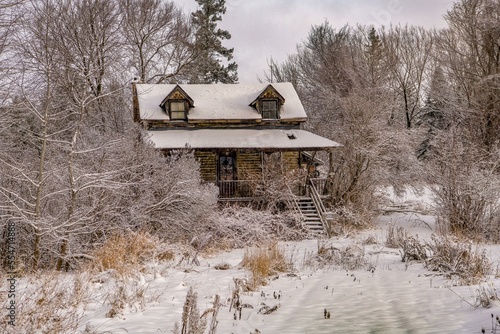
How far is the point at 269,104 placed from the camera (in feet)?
92.7

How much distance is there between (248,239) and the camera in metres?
20.1

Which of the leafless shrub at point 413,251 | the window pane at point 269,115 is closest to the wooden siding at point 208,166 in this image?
the window pane at point 269,115

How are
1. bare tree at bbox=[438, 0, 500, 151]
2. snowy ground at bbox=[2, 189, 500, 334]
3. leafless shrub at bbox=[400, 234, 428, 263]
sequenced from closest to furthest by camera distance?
snowy ground at bbox=[2, 189, 500, 334], leafless shrub at bbox=[400, 234, 428, 263], bare tree at bbox=[438, 0, 500, 151]

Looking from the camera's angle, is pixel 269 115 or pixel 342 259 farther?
pixel 269 115

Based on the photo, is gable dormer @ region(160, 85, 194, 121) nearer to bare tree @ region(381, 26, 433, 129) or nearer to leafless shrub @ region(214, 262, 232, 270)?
leafless shrub @ region(214, 262, 232, 270)

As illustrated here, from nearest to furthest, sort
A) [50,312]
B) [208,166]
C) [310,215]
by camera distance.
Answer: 1. [50,312]
2. [310,215]
3. [208,166]

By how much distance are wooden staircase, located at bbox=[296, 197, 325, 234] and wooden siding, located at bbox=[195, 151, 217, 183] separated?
212 inches

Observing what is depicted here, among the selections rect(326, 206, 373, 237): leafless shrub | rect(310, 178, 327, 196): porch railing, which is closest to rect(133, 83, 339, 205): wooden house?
rect(310, 178, 327, 196): porch railing

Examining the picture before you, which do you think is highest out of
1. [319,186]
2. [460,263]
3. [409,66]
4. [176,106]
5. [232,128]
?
[409,66]

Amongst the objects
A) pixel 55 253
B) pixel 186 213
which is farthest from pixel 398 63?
pixel 55 253

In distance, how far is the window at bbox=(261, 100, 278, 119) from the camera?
28.1m

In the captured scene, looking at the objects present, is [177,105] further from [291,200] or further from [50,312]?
[50,312]

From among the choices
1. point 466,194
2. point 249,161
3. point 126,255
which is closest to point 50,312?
point 126,255

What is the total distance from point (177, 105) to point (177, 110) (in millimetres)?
301
